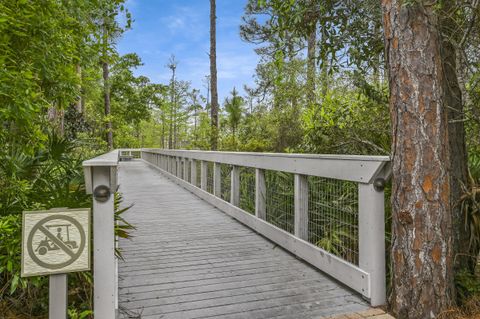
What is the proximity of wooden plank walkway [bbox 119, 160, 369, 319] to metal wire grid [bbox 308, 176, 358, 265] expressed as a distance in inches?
11.6

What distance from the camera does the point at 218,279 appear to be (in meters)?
3.16

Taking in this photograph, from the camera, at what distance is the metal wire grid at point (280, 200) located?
4.10 meters

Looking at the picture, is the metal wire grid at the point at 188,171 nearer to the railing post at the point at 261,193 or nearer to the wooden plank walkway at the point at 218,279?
the wooden plank walkway at the point at 218,279

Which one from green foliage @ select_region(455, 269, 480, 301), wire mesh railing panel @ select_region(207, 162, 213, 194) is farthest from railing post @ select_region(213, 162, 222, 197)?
green foliage @ select_region(455, 269, 480, 301)

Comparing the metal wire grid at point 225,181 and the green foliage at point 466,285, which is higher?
the metal wire grid at point 225,181

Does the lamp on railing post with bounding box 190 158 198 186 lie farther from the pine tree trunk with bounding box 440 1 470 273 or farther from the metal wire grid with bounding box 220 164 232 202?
the pine tree trunk with bounding box 440 1 470 273

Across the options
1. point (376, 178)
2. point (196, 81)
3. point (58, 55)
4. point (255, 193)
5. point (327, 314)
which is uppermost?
point (196, 81)

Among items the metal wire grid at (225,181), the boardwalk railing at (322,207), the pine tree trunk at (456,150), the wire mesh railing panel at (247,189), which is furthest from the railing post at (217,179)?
the pine tree trunk at (456,150)

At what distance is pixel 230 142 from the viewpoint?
1499cm

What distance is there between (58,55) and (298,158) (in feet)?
7.97

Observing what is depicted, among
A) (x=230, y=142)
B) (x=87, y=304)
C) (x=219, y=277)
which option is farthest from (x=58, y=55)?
(x=230, y=142)

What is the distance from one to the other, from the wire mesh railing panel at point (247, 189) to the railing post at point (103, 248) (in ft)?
10.2

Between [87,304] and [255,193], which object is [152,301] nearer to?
[87,304]

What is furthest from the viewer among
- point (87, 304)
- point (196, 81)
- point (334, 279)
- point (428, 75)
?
point (196, 81)
